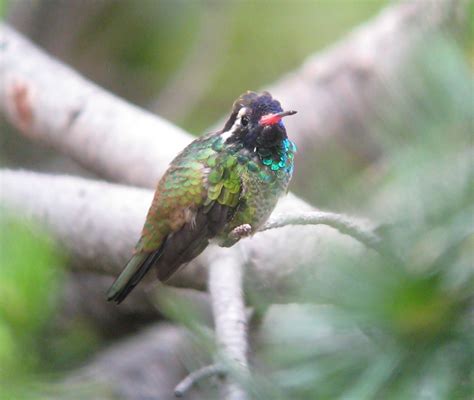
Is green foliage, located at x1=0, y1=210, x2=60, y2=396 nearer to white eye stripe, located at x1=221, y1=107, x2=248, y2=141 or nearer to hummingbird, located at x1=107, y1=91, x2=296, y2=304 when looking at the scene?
hummingbird, located at x1=107, y1=91, x2=296, y2=304

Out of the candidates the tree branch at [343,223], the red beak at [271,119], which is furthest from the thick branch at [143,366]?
the tree branch at [343,223]

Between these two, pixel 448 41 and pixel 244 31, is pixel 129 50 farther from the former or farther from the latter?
pixel 448 41

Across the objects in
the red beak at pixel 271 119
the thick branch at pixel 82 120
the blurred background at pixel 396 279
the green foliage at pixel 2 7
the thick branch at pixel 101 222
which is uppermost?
the green foliage at pixel 2 7

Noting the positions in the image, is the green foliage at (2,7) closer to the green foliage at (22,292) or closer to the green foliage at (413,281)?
the green foliage at (22,292)

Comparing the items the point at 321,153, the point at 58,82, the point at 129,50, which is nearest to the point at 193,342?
the point at 321,153

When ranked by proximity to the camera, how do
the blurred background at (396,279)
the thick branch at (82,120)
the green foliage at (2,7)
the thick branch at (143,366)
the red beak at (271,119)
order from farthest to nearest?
the green foliage at (2,7)
the thick branch at (82,120)
the thick branch at (143,366)
the red beak at (271,119)
the blurred background at (396,279)

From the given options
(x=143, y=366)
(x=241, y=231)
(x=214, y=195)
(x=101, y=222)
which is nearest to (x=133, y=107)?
(x=101, y=222)

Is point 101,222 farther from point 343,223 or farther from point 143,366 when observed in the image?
point 343,223

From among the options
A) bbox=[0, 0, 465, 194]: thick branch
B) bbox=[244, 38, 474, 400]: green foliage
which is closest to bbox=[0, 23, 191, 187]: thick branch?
bbox=[0, 0, 465, 194]: thick branch
